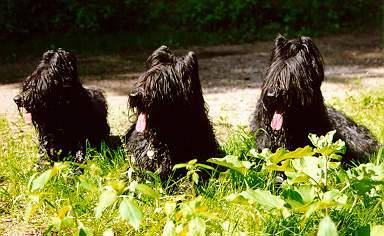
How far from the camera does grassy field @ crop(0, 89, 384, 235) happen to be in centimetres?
286

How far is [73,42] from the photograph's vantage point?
12180 mm

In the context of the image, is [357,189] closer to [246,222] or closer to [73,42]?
[246,222]

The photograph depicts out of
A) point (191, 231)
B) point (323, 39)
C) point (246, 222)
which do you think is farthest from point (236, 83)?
point (191, 231)

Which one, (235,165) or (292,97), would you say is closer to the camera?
(235,165)

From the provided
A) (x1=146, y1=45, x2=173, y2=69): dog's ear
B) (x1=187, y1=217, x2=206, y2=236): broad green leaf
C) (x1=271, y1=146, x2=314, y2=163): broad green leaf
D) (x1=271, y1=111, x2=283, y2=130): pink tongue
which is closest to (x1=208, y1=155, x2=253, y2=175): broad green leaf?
(x1=271, y1=146, x2=314, y2=163): broad green leaf

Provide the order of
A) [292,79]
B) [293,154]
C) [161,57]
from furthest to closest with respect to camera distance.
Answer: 1. [161,57]
2. [292,79]
3. [293,154]

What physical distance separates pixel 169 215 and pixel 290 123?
1.57 meters

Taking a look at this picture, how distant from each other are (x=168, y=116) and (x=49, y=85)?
3.69 ft

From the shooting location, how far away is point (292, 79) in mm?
4254

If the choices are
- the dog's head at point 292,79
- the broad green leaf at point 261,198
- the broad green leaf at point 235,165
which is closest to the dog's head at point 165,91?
the dog's head at point 292,79

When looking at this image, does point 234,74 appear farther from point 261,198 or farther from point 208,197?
point 261,198

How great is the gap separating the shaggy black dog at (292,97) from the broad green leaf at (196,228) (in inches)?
69.1

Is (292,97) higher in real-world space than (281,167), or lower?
higher

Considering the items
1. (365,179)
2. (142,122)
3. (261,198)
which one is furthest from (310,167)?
(142,122)
